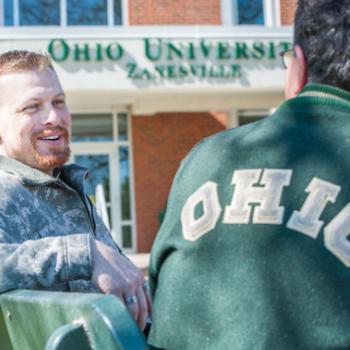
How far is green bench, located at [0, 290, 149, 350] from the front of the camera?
3.62 feet

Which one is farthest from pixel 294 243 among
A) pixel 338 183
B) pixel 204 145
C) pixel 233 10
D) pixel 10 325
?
pixel 233 10

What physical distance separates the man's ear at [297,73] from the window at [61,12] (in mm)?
14362

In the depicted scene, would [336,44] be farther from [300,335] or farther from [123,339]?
[123,339]

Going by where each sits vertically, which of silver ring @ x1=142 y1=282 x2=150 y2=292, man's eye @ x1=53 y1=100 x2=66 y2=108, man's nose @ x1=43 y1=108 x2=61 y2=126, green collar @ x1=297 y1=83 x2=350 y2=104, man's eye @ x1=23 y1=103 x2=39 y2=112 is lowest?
silver ring @ x1=142 y1=282 x2=150 y2=292

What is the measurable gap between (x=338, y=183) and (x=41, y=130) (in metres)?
1.09

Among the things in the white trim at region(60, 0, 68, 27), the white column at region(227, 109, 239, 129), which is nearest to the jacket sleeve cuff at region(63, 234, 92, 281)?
the white trim at region(60, 0, 68, 27)

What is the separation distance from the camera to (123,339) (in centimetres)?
109

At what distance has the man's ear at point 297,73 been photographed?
1495mm

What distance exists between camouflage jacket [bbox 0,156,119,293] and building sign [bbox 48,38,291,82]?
38.3 ft

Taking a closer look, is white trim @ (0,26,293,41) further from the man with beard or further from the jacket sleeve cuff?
the jacket sleeve cuff

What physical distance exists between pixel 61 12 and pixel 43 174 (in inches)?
547

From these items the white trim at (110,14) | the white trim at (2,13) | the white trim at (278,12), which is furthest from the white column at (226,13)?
the white trim at (2,13)

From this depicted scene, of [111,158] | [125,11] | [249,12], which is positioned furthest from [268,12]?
[111,158]

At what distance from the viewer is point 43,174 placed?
2072 millimetres
